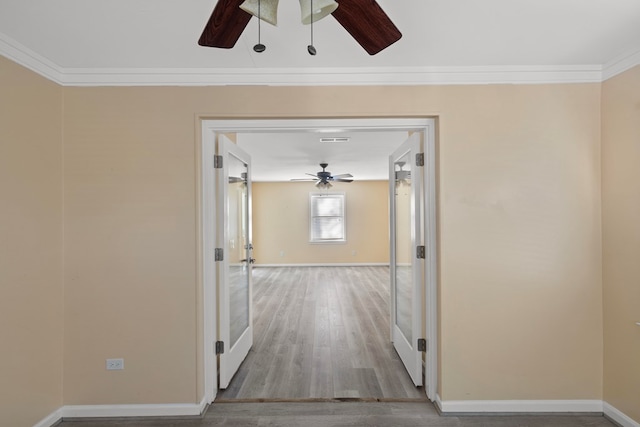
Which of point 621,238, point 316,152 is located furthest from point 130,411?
point 316,152

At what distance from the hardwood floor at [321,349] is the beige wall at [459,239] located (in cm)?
59

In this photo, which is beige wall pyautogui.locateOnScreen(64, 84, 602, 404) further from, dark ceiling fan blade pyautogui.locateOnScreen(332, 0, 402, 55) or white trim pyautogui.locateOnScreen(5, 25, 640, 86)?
dark ceiling fan blade pyautogui.locateOnScreen(332, 0, 402, 55)

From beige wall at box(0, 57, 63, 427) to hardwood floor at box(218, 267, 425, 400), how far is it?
1200 mm

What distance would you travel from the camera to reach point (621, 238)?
6.76 feet

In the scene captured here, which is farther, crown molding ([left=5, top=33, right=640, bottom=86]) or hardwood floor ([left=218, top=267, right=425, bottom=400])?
hardwood floor ([left=218, top=267, right=425, bottom=400])

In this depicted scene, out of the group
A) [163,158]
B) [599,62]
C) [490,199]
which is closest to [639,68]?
[599,62]

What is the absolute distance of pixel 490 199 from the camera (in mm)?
2221

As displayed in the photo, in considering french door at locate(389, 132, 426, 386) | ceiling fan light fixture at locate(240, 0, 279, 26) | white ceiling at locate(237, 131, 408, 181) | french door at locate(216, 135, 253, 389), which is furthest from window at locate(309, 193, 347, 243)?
ceiling fan light fixture at locate(240, 0, 279, 26)

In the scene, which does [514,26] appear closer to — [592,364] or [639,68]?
[639,68]

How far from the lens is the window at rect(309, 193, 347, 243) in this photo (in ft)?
29.4

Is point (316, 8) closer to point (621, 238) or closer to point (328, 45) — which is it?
point (328, 45)

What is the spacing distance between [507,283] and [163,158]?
257 cm

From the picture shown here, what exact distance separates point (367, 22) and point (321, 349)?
301cm

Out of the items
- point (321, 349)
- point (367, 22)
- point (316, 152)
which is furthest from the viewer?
point (316, 152)
